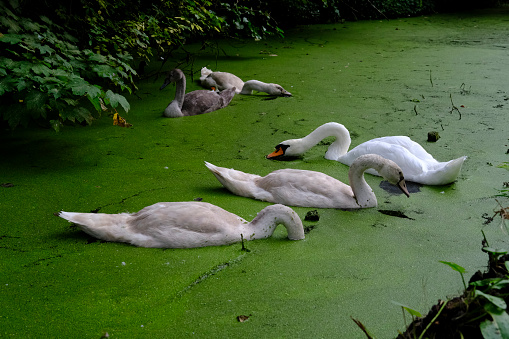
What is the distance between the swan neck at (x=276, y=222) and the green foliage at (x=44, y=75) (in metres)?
1.62

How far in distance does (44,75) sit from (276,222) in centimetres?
217

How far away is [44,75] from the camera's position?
3.93 meters

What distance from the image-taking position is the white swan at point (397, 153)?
3736 millimetres

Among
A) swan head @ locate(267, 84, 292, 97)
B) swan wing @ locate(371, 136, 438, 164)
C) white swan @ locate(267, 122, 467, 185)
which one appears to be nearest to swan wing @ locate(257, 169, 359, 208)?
white swan @ locate(267, 122, 467, 185)

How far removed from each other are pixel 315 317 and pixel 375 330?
0.26 m

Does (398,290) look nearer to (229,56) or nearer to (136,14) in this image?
(136,14)

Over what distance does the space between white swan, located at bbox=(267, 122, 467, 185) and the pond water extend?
93 millimetres

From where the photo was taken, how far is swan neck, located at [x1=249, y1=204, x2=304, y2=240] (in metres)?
2.97

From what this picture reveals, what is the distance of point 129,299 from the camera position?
2439 mm

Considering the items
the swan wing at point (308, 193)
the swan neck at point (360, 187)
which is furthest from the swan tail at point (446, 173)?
the swan wing at point (308, 193)

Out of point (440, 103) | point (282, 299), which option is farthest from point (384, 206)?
point (440, 103)

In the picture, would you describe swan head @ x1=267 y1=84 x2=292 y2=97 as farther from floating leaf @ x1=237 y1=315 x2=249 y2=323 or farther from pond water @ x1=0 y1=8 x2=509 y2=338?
floating leaf @ x1=237 y1=315 x2=249 y2=323

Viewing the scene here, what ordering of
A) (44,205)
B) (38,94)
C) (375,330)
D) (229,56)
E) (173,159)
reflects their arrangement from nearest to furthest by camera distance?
(375,330) < (44,205) < (38,94) < (173,159) < (229,56)

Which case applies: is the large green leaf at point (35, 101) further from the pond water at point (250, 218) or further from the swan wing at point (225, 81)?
the swan wing at point (225, 81)
